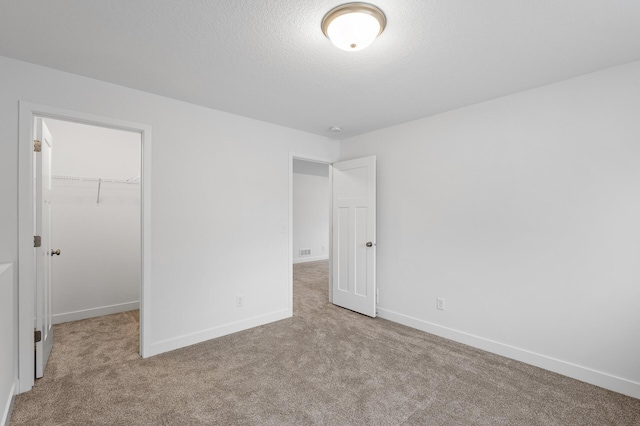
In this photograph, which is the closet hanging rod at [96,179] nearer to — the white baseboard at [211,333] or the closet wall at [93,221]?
the closet wall at [93,221]

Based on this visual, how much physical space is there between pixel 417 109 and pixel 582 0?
162cm

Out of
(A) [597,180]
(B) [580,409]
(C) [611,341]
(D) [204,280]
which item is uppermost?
(A) [597,180]

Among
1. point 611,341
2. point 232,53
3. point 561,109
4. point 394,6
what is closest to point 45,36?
point 232,53

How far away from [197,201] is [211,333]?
4.57 feet

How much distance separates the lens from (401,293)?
3.61m

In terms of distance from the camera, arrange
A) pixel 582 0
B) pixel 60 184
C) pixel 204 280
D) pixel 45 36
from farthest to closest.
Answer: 1. pixel 60 184
2. pixel 204 280
3. pixel 45 36
4. pixel 582 0

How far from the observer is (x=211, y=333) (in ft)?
10.2

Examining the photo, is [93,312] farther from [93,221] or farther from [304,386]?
[304,386]

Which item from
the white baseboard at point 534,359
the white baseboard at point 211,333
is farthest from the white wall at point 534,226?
the white baseboard at point 211,333

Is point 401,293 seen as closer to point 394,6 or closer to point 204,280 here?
point 204,280

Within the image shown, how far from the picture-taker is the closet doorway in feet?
11.6

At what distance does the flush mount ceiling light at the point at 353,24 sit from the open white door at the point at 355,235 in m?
2.08

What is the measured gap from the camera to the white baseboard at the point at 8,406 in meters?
1.74

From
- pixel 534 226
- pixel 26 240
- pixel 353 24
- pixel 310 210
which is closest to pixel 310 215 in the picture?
pixel 310 210
